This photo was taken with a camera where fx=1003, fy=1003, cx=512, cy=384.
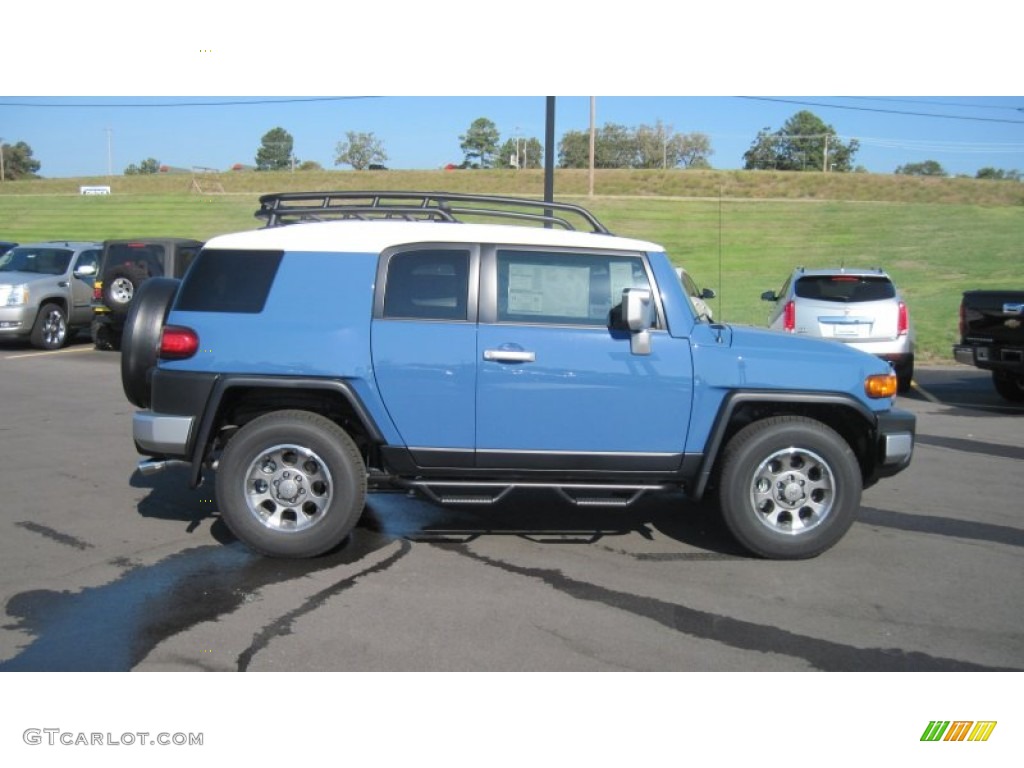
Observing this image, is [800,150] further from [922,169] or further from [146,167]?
[146,167]

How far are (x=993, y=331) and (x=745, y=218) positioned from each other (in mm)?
19344

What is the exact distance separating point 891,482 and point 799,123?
36.1m

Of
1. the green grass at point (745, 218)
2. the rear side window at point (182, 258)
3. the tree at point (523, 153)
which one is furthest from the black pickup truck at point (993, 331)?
the tree at point (523, 153)

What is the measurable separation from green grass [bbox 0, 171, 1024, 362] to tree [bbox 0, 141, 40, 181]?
2158cm

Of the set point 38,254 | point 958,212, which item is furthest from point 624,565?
point 958,212

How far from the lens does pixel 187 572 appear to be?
18.5 feet

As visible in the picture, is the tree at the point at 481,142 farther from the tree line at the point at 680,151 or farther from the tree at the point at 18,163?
the tree at the point at 18,163

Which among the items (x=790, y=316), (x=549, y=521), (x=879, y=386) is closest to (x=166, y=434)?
(x=549, y=521)

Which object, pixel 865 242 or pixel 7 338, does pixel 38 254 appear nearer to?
pixel 7 338

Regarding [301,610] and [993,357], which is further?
[993,357]

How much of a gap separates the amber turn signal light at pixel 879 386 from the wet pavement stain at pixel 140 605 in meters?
3.07

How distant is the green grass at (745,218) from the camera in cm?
2578

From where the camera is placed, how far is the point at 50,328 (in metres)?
17.0

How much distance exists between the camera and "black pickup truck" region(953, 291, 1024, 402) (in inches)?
464
